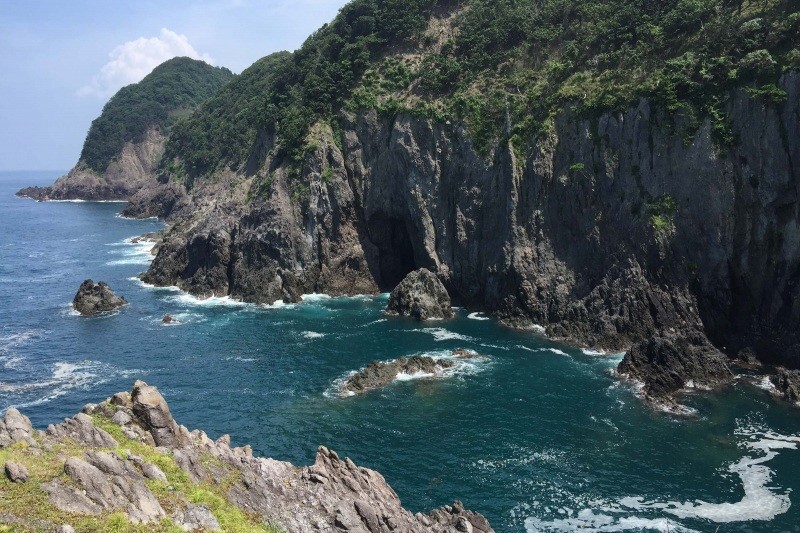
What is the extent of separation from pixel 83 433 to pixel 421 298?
58.0m

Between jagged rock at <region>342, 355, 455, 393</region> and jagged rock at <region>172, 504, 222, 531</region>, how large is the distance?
112ft

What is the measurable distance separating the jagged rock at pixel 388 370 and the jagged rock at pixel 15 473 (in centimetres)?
3797

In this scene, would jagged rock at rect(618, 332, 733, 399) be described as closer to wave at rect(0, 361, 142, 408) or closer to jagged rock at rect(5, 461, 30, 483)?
jagged rock at rect(5, 461, 30, 483)

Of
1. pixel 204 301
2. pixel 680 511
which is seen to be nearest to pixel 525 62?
pixel 204 301

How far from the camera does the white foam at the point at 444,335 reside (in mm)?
76688

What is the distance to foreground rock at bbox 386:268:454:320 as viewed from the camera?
85.2m

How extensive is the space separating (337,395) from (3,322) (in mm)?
54220

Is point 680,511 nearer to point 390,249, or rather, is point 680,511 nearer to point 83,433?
point 83,433

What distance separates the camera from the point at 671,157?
238 ft

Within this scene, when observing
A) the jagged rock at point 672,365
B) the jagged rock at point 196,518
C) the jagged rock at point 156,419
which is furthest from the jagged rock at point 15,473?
the jagged rock at point 672,365

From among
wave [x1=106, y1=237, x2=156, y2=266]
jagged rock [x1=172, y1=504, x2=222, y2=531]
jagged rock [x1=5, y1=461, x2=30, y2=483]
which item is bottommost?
jagged rock [x1=172, y1=504, x2=222, y2=531]

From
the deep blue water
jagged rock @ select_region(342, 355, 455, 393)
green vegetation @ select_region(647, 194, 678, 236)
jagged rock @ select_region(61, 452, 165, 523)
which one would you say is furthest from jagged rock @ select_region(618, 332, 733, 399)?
jagged rock @ select_region(61, 452, 165, 523)

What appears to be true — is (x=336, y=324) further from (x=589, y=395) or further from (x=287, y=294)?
(x=589, y=395)

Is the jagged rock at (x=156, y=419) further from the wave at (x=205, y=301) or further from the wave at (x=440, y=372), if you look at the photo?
the wave at (x=205, y=301)
